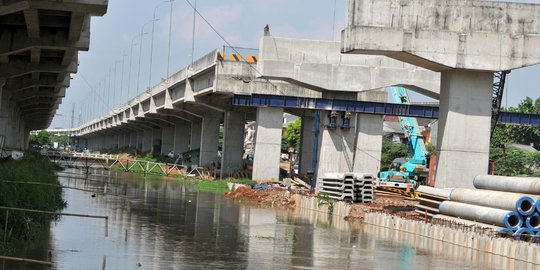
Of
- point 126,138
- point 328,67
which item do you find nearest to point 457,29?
point 328,67

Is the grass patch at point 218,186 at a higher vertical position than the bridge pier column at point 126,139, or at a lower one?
lower

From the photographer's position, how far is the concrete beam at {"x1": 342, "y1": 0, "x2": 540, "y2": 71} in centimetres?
4000

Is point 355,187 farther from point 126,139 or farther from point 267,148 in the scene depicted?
point 126,139

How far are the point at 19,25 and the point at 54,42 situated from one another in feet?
5.26

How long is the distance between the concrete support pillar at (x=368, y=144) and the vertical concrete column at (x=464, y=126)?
1821 cm

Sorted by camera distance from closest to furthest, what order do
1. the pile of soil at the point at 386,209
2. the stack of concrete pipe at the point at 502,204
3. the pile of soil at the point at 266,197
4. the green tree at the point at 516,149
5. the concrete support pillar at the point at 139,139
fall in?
1. the stack of concrete pipe at the point at 502,204
2. the pile of soil at the point at 386,209
3. the pile of soil at the point at 266,197
4. the green tree at the point at 516,149
5. the concrete support pillar at the point at 139,139

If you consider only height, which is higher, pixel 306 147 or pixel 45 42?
pixel 45 42

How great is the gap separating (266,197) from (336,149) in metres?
8.47

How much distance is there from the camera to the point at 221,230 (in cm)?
3394

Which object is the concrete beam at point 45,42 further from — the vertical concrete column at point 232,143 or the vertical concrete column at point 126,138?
the vertical concrete column at point 126,138

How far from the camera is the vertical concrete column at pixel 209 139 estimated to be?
90688mm

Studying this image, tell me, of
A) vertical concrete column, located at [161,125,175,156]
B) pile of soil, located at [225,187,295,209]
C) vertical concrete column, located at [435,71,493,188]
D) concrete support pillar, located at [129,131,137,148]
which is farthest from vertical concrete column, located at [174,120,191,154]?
vertical concrete column, located at [435,71,493,188]

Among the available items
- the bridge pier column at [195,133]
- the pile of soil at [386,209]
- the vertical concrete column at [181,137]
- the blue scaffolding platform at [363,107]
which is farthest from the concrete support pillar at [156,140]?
the pile of soil at [386,209]

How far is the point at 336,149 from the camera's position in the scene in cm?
6003
